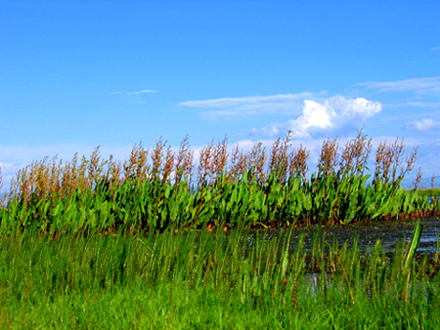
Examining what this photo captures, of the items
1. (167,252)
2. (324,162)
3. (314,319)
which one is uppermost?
(324,162)

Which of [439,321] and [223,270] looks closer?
[439,321]

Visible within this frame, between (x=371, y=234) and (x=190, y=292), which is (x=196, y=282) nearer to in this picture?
(x=190, y=292)

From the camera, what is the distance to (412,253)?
4.12 meters

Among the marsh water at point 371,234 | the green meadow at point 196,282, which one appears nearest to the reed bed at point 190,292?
the green meadow at point 196,282

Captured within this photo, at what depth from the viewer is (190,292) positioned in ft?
13.3

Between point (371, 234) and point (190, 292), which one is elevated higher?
point (371, 234)

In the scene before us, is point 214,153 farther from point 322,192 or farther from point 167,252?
point 167,252

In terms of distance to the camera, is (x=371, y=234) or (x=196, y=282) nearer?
(x=196, y=282)

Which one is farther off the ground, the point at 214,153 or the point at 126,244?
the point at 214,153

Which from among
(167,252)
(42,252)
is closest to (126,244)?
(167,252)

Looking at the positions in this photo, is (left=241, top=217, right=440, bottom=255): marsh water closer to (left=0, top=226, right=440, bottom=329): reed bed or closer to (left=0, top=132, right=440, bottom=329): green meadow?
(left=0, top=132, right=440, bottom=329): green meadow

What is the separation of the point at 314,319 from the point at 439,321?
0.85m

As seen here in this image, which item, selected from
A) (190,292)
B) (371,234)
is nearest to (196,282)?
(190,292)

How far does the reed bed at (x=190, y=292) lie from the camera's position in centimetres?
333
